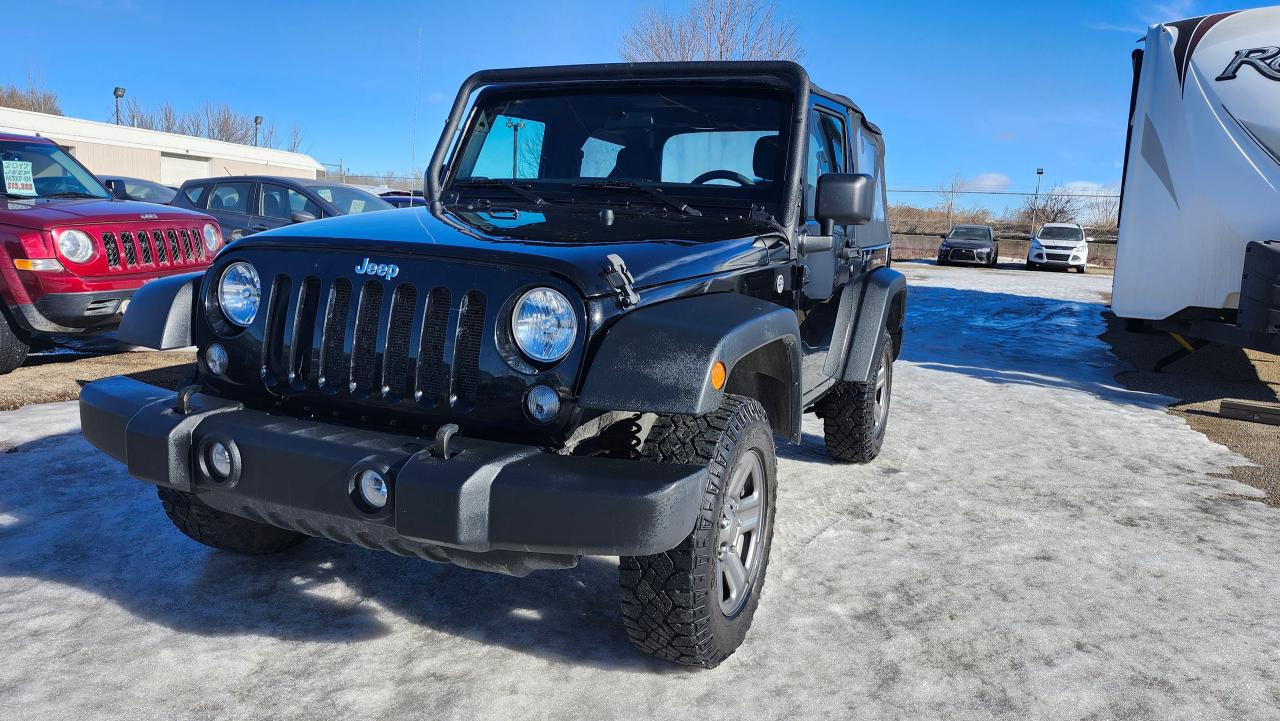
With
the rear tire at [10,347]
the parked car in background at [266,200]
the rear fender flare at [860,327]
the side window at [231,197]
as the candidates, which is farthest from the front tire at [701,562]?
the side window at [231,197]

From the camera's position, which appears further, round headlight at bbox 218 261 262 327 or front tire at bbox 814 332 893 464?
front tire at bbox 814 332 893 464

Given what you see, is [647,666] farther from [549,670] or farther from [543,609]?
[543,609]

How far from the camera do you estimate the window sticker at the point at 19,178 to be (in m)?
6.98

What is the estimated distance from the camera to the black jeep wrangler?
230 cm

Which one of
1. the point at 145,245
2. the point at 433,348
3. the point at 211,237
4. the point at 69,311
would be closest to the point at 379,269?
the point at 433,348

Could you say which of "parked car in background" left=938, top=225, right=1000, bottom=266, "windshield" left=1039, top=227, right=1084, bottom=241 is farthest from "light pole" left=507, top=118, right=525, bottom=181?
"windshield" left=1039, top=227, right=1084, bottom=241

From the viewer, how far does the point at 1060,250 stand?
86.2 ft

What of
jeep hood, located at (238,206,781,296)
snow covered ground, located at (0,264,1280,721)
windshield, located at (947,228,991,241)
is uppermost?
windshield, located at (947,228,991,241)

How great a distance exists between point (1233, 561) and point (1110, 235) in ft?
110

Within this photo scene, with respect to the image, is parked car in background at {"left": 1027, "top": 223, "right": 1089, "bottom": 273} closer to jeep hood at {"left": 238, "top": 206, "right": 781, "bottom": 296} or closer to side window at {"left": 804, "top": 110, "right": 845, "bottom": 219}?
side window at {"left": 804, "top": 110, "right": 845, "bottom": 219}

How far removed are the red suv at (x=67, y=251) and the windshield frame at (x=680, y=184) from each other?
12.8ft

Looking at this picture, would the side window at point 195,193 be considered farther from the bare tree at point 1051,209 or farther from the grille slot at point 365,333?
the bare tree at point 1051,209

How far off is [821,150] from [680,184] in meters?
0.86

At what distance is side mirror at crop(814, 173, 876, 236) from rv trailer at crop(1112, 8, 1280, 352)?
4.68 meters
